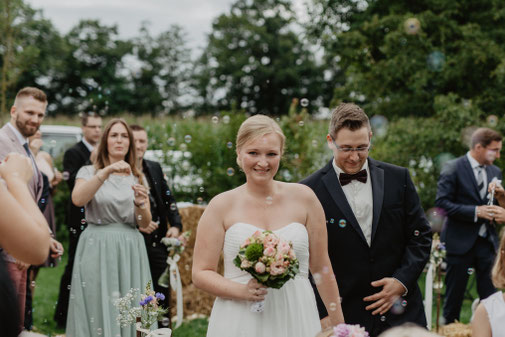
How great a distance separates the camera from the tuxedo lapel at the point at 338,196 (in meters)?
3.49

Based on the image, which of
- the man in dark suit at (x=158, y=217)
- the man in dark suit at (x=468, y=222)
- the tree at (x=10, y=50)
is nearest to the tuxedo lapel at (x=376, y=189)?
the man in dark suit at (x=158, y=217)

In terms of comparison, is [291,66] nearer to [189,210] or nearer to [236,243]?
[189,210]

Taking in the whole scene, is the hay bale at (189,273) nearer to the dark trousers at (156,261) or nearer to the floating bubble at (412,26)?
the dark trousers at (156,261)

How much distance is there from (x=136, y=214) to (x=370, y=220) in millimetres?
2244

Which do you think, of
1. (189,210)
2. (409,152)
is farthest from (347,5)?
(189,210)

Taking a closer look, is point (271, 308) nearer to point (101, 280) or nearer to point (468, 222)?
point (101, 280)

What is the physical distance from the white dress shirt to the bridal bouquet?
0.87 m

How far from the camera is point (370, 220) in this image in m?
3.57

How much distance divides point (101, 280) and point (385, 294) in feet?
8.18

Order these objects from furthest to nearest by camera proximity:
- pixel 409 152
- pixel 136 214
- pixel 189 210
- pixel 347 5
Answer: pixel 347 5
pixel 409 152
pixel 189 210
pixel 136 214

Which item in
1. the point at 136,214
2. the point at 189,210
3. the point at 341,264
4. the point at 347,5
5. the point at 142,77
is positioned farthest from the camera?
the point at 142,77

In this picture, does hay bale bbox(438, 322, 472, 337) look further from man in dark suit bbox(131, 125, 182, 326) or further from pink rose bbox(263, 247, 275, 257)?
pink rose bbox(263, 247, 275, 257)

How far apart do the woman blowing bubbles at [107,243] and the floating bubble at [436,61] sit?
8834 mm

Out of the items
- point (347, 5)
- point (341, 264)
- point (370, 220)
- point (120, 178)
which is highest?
point (347, 5)
